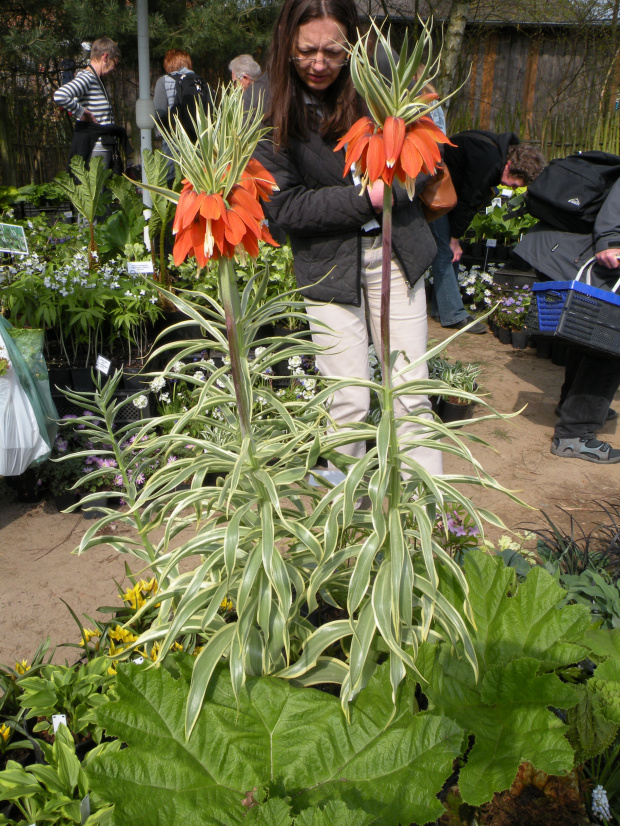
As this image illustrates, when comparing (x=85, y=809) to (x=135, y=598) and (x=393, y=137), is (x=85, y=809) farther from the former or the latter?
(x=393, y=137)

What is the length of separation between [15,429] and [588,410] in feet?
9.48

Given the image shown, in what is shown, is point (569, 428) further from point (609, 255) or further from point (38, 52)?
point (38, 52)

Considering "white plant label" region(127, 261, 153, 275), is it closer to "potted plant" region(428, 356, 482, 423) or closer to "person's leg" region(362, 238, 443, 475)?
"person's leg" region(362, 238, 443, 475)

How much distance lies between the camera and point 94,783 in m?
1.07

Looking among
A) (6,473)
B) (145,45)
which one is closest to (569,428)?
(6,473)

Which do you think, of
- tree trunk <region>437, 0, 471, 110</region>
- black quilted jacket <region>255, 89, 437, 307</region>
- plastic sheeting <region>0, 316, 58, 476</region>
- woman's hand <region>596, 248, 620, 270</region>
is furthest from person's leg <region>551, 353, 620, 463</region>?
tree trunk <region>437, 0, 471, 110</region>

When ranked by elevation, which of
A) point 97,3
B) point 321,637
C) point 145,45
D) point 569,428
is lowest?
point 569,428

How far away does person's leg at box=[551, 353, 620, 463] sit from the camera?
3658 millimetres

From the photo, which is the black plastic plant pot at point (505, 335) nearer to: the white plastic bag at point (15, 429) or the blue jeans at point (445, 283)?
the blue jeans at point (445, 283)

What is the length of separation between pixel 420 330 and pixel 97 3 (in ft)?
25.0

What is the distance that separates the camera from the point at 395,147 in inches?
38.7

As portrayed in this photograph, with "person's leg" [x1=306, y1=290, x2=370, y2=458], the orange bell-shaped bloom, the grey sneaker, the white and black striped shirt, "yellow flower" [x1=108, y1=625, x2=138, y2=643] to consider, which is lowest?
the grey sneaker

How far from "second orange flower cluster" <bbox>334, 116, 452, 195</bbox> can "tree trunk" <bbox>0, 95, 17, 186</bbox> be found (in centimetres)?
929

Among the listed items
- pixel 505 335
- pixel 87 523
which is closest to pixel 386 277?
pixel 87 523
